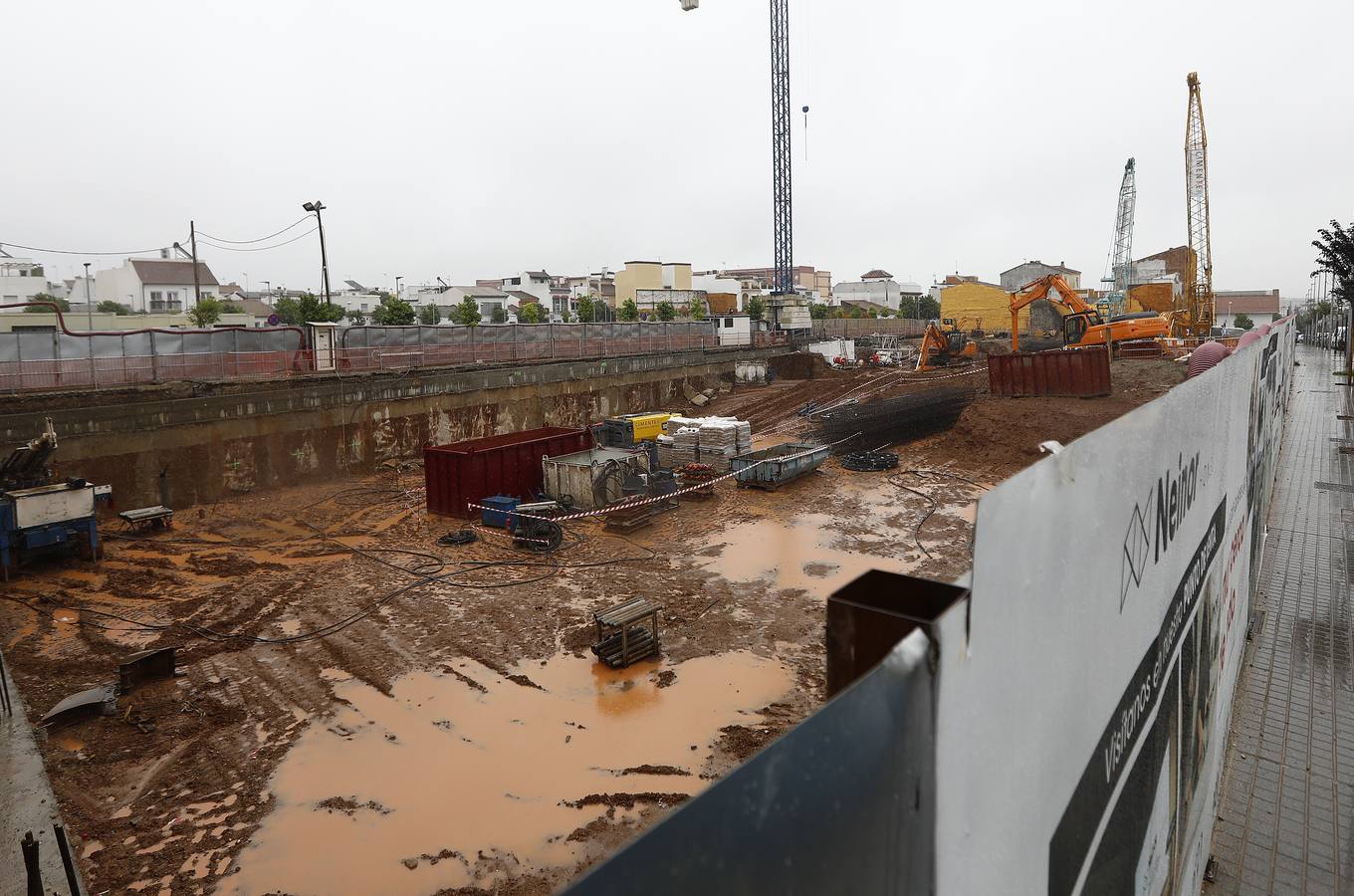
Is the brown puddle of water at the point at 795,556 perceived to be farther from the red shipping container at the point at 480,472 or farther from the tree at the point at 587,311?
the tree at the point at 587,311

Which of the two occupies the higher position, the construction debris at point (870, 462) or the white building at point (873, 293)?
the white building at point (873, 293)

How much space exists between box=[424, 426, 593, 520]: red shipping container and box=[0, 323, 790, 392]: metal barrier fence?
9063mm

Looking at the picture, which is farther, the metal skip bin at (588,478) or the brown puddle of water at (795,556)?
the metal skip bin at (588,478)

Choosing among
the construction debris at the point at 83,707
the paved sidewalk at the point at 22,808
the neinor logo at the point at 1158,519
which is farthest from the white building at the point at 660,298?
the neinor logo at the point at 1158,519

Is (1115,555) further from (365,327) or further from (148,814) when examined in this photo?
(365,327)

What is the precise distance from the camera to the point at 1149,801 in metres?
3.10

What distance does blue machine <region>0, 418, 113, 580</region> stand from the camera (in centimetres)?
1636

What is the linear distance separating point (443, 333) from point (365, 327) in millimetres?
3818

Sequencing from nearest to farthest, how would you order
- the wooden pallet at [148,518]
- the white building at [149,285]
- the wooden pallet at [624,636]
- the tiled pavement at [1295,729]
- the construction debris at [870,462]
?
the tiled pavement at [1295,729]
the wooden pallet at [624,636]
the wooden pallet at [148,518]
the construction debris at [870,462]
the white building at [149,285]

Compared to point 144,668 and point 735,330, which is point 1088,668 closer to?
point 144,668


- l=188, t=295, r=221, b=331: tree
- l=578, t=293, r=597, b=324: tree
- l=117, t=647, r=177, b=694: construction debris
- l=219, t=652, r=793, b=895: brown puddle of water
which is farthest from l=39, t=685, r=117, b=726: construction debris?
l=578, t=293, r=597, b=324: tree

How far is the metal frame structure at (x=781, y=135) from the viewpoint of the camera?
249 ft

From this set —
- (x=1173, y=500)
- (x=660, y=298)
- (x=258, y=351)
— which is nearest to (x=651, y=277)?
(x=660, y=298)

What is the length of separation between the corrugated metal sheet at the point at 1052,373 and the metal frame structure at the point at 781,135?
44.8 meters
